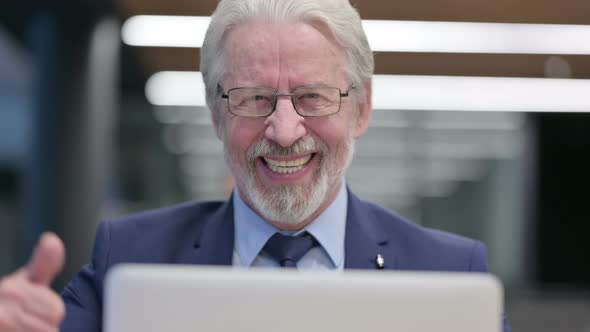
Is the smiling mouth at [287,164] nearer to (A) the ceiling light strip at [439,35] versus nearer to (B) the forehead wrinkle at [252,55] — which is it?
(B) the forehead wrinkle at [252,55]

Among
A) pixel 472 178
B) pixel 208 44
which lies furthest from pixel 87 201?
pixel 472 178

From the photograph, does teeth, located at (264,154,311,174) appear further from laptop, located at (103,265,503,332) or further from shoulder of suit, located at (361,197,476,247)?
laptop, located at (103,265,503,332)

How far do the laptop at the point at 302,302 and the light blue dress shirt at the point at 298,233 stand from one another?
826 millimetres

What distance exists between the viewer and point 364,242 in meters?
1.67

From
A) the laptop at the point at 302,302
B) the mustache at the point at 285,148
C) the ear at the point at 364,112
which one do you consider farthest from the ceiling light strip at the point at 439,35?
the laptop at the point at 302,302

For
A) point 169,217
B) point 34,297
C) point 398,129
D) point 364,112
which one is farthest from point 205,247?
point 398,129

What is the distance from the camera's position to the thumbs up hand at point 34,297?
917 millimetres

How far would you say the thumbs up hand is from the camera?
0.92 metres

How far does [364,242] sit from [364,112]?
292mm

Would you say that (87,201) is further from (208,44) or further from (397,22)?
(208,44)

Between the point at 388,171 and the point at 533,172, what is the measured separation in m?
4.63

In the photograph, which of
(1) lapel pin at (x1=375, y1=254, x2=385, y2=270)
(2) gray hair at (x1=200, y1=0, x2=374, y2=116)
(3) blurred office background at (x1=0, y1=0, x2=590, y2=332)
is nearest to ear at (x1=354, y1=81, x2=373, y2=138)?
(2) gray hair at (x1=200, y1=0, x2=374, y2=116)

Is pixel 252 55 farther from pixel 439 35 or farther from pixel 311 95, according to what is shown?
pixel 439 35

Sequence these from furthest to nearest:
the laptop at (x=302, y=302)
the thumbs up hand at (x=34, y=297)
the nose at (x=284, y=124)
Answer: the nose at (x=284, y=124) → the thumbs up hand at (x=34, y=297) → the laptop at (x=302, y=302)
